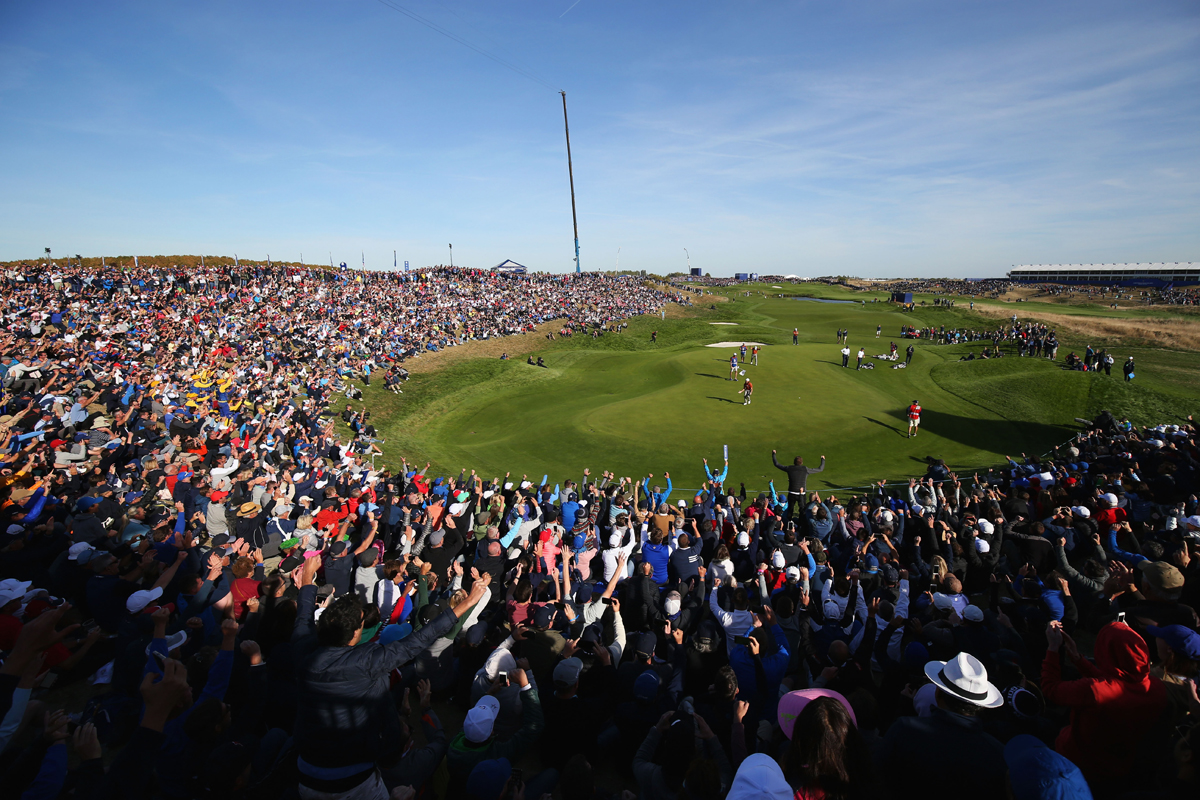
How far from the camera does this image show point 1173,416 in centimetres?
2306

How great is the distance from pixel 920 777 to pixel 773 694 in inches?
79.6

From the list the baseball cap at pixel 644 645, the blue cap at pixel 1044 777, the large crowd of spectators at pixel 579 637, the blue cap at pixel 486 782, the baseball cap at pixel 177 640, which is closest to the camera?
the blue cap at pixel 1044 777

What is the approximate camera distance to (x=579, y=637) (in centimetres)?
630

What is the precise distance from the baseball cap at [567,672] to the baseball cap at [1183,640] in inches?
184

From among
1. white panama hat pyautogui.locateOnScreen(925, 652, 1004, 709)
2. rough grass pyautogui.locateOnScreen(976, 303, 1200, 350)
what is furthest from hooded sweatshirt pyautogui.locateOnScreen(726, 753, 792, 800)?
rough grass pyautogui.locateOnScreen(976, 303, 1200, 350)

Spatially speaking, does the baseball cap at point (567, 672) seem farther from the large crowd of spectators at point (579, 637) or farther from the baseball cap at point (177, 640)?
the baseball cap at point (177, 640)

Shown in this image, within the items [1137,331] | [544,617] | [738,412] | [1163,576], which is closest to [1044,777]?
[1163,576]

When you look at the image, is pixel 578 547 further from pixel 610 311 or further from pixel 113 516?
pixel 610 311

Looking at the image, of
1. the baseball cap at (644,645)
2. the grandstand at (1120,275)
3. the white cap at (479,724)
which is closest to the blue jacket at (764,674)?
the baseball cap at (644,645)

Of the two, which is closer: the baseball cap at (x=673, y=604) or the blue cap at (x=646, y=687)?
the blue cap at (x=646, y=687)

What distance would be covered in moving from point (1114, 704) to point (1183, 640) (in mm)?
865

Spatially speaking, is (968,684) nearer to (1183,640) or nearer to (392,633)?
(1183,640)

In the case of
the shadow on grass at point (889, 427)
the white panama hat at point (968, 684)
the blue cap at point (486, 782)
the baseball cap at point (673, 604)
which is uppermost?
the white panama hat at point (968, 684)

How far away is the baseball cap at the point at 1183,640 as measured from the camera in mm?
4309
